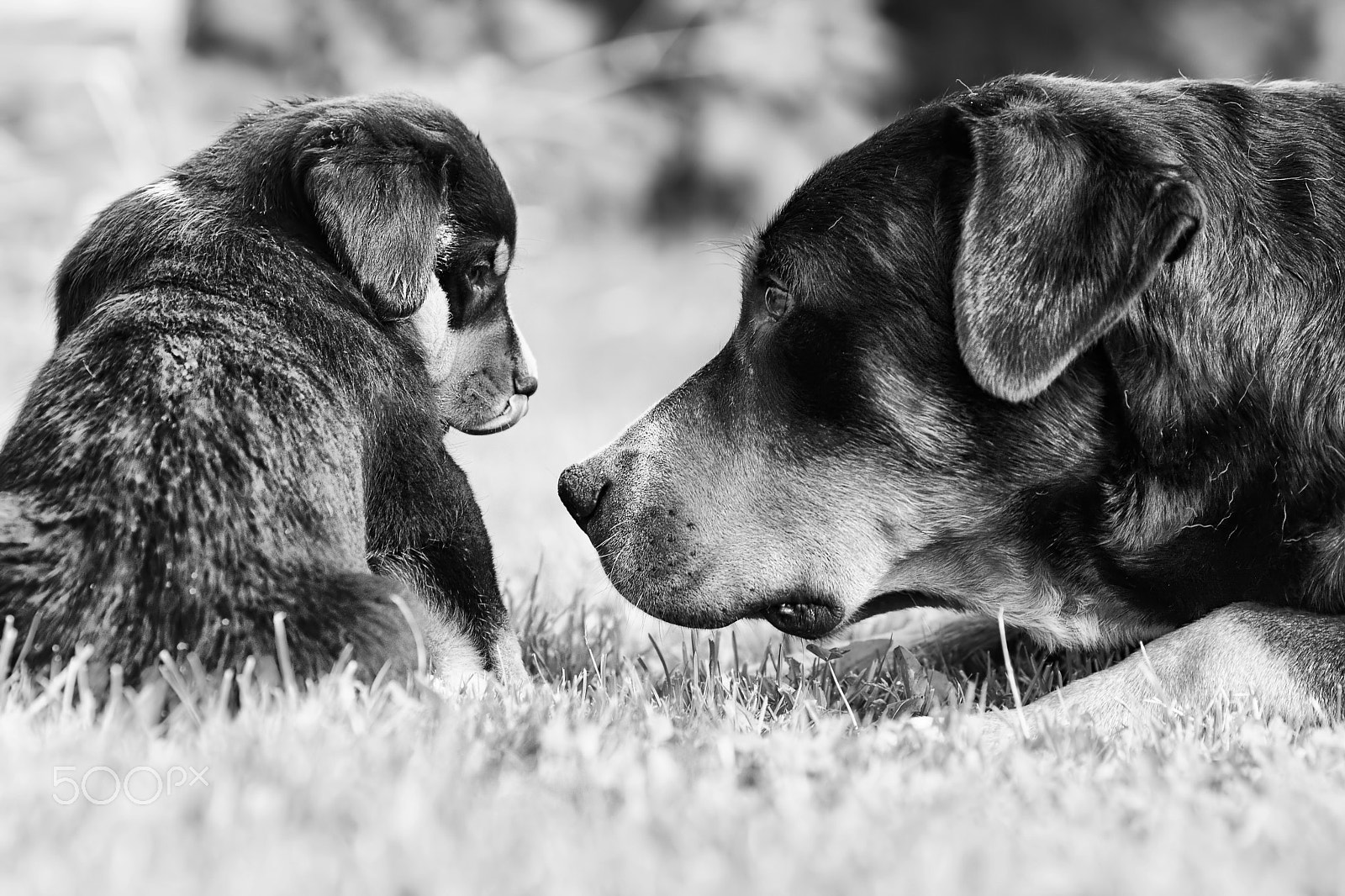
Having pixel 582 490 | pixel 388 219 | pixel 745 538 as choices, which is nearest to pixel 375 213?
pixel 388 219

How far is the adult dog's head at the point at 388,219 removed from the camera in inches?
115

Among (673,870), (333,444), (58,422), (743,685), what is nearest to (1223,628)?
(743,685)

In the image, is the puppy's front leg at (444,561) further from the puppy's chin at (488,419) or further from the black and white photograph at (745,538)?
the puppy's chin at (488,419)

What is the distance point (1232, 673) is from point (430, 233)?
189 cm

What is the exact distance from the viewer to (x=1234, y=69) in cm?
1153

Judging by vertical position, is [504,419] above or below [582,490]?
above

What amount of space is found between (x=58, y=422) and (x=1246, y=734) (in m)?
2.09

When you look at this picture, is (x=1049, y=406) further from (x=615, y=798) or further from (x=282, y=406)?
(x=282, y=406)

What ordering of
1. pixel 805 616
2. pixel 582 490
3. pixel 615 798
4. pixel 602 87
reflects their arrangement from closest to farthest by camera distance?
pixel 615 798
pixel 805 616
pixel 582 490
pixel 602 87

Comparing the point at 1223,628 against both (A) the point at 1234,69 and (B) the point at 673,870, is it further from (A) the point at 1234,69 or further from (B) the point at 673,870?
(A) the point at 1234,69

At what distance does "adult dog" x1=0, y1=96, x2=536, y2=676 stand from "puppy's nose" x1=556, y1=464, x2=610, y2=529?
22 centimetres

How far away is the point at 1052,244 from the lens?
8.55 ft

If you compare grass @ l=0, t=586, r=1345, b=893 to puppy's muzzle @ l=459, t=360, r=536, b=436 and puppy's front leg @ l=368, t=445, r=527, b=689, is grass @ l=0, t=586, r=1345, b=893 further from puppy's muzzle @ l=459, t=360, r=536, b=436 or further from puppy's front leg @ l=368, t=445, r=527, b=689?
puppy's muzzle @ l=459, t=360, r=536, b=436

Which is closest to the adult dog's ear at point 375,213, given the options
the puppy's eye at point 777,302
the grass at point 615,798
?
the puppy's eye at point 777,302
